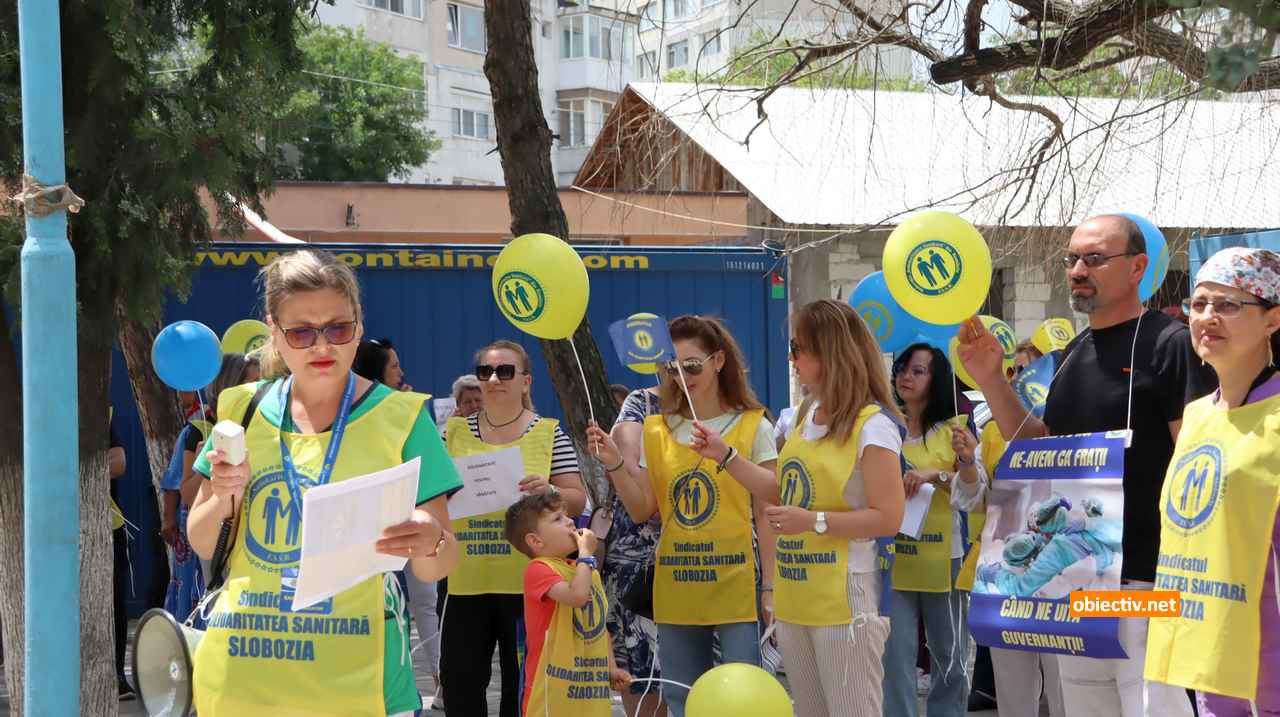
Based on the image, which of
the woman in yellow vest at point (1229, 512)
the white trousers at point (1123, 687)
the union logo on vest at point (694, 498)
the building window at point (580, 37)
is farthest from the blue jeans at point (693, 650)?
the building window at point (580, 37)

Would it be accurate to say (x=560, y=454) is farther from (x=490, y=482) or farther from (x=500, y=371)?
(x=500, y=371)

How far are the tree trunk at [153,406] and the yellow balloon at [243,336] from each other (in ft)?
4.05

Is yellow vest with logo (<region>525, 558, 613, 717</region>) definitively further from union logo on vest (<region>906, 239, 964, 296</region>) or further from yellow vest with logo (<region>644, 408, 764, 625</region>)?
union logo on vest (<region>906, 239, 964, 296</region>)

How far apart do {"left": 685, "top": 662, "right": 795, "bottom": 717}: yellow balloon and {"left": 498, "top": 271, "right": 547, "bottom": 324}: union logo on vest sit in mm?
1922

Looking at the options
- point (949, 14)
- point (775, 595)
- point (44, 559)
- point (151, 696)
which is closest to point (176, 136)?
point (44, 559)

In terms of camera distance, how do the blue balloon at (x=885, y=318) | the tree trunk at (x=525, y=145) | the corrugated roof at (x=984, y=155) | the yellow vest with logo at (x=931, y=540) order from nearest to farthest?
the yellow vest with logo at (x=931, y=540) → the corrugated roof at (x=984, y=155) → the blue balloon at (x=885, y=318) → the tree trunk at (x=525, y=145)

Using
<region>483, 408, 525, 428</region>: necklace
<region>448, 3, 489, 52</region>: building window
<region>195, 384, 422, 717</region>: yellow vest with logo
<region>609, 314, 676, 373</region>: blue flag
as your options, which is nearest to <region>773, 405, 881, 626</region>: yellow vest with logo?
<region>609, 314, 676, 373</region>: blue flag

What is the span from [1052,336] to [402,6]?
40210mm

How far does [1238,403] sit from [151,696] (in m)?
2.89

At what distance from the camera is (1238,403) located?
3.56 meters

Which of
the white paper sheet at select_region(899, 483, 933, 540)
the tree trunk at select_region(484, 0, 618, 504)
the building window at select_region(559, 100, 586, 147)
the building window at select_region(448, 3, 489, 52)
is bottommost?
the white paper sheet at select_region(899, 483, 933, 540)

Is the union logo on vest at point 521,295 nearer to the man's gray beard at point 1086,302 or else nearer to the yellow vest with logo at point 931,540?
the yellow vest with logo at point 931,540

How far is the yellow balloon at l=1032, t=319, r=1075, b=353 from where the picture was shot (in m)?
8.55

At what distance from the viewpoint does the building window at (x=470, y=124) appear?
47.0 metres
